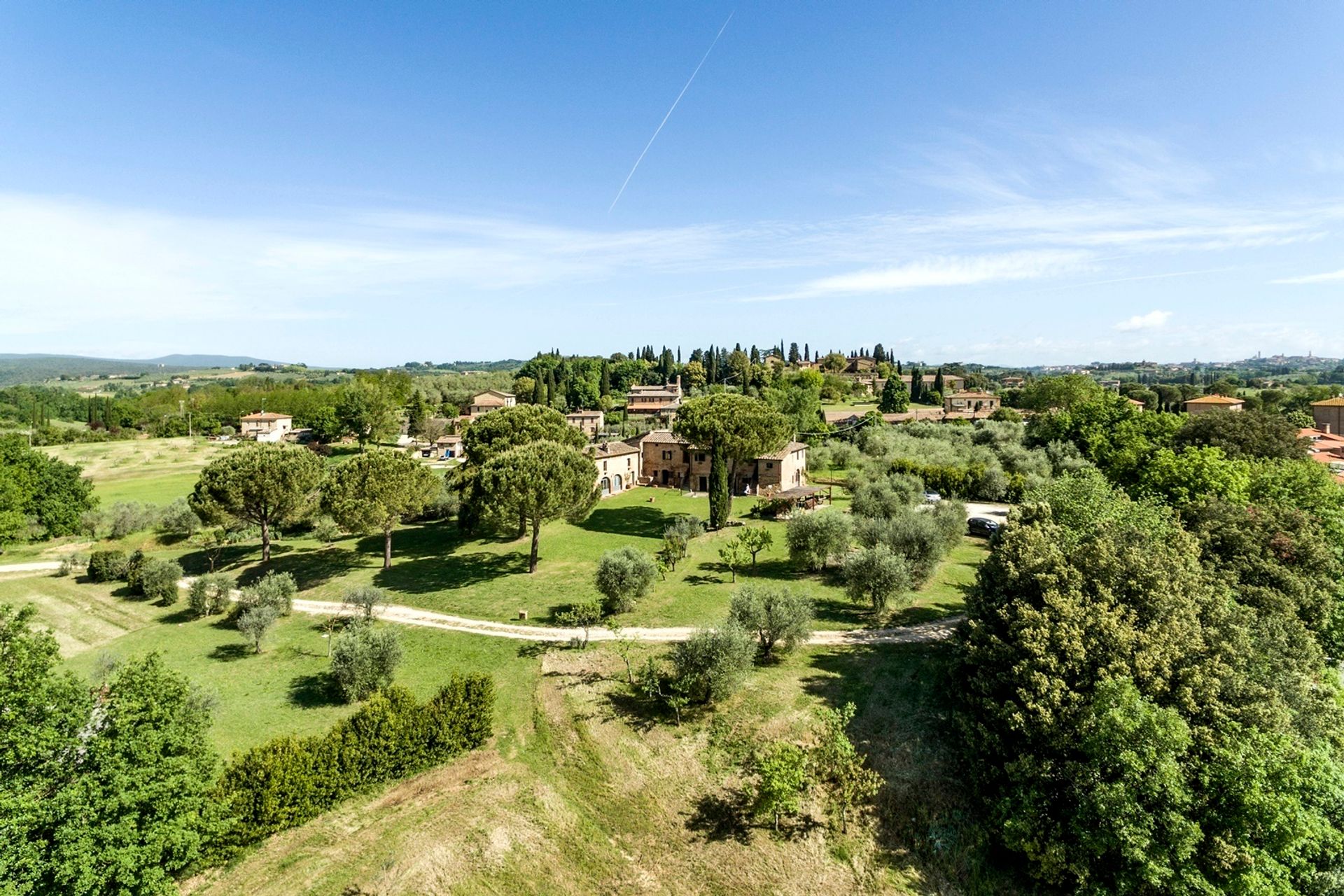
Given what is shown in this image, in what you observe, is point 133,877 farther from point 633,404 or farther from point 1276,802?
point 633,404

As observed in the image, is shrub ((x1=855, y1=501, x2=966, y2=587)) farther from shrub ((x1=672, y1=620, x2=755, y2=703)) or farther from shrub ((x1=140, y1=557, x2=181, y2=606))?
shrub ((x1=140, y1=557, x2=181, y2=606))

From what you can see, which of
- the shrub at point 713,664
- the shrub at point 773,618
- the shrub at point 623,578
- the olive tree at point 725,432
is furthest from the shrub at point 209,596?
the olive tree at point 725,432

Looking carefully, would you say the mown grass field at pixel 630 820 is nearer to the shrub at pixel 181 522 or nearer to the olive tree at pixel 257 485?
the olive tree at pixel 257 485

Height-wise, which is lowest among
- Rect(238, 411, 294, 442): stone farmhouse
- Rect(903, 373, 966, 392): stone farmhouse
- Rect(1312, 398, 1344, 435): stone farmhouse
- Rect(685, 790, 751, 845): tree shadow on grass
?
Rect(685, 790, 751, 845): tree shadow on grass

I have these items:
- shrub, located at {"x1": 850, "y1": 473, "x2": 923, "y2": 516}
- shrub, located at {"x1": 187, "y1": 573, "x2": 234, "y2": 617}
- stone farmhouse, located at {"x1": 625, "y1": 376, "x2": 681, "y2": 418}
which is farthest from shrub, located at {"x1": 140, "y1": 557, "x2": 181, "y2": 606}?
stone farmhouse, located at {"x1": 625, "y1": 376, "x2": 681, "y2": 418}

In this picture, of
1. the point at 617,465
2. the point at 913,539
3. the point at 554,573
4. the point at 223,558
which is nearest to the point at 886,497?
the point at 913,539

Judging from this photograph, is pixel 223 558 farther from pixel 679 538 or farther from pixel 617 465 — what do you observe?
pixel 617 465
